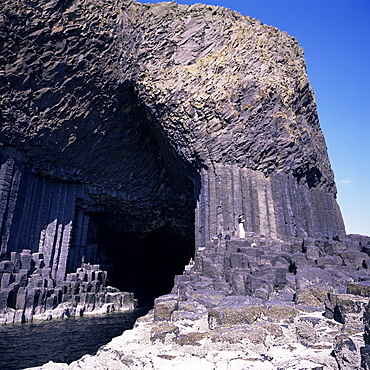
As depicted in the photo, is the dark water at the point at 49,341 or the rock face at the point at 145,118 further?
the rock face at the point at 145,118

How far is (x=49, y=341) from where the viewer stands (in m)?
15.3

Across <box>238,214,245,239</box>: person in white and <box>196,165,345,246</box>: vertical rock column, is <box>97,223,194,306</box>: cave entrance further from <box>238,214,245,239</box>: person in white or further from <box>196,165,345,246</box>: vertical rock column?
<box>238,214,245,239</box>: person in white

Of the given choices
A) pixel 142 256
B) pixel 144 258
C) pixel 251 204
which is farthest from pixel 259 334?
pixel 144 258

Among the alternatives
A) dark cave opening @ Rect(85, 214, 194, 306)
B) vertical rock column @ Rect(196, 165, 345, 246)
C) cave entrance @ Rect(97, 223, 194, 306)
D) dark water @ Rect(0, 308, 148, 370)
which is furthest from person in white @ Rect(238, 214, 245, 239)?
cave entrance @ Rect(97, 223, 194, 306)

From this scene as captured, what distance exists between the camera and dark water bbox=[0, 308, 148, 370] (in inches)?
461

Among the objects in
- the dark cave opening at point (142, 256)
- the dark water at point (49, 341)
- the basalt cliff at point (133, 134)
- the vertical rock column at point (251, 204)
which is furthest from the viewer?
the dark cave opening at point (142, 256)

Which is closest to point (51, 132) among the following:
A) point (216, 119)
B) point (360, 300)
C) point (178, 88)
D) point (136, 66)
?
point (136, 66)

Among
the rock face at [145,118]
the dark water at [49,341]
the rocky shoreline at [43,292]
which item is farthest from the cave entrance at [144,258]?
the dark water at [49,341]

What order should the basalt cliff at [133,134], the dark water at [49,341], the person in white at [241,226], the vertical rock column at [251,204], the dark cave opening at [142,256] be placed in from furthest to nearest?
the dark cave opening at [142,256] → the vertical rock column at [251,204] → the basalt cliff at [133,134] → the person in white at [241,226] → the dark water at [49,341]

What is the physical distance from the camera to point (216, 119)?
2570 centimetres

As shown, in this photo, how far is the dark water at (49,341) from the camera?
1172cm

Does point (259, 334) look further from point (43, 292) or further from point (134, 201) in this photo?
point (134, 201)

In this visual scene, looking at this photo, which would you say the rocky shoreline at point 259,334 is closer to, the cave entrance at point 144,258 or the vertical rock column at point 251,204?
the vertical rock column at point 251,204

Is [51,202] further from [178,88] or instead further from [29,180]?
[178,88]
